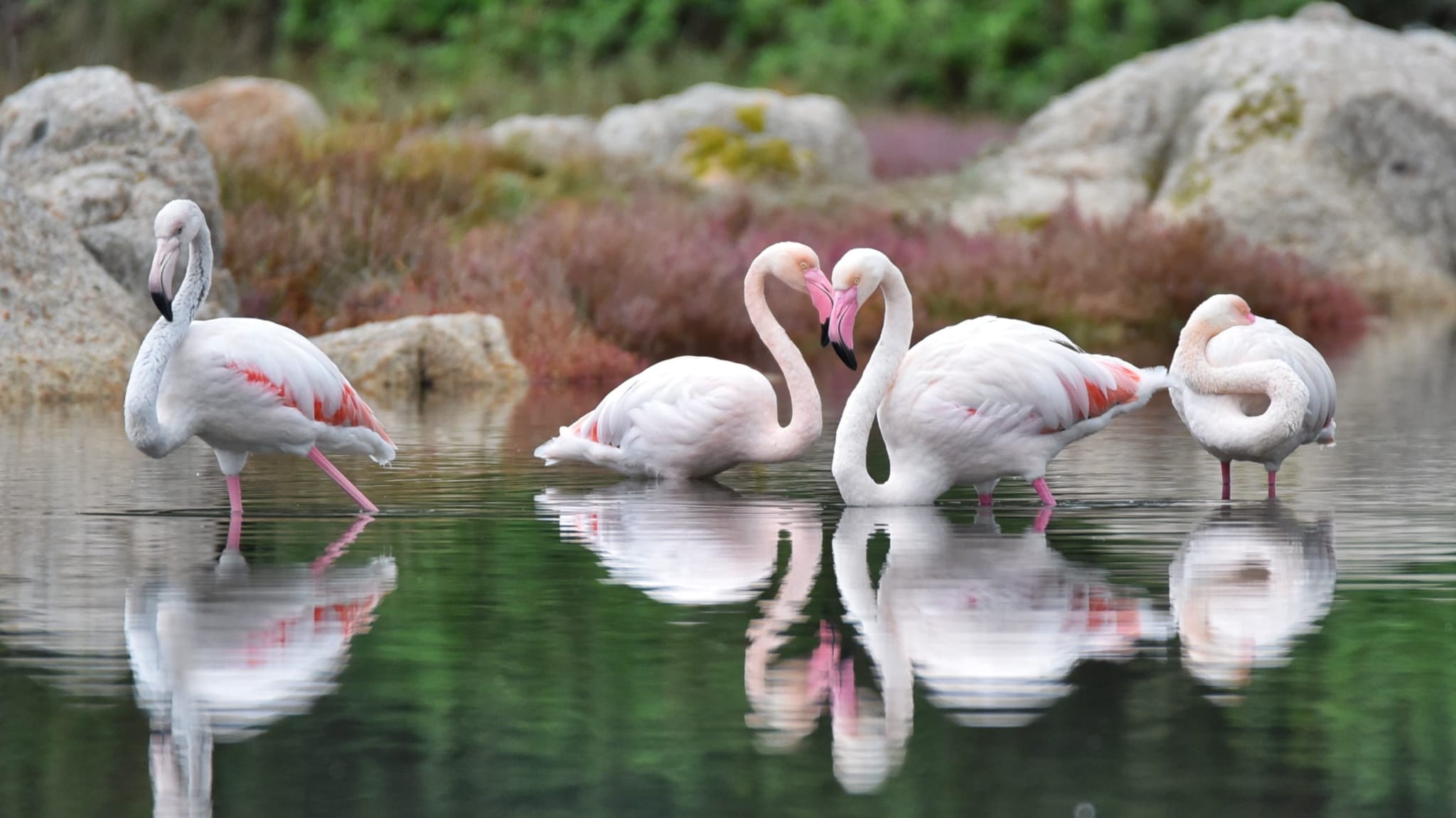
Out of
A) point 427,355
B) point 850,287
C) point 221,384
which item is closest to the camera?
point 221,384

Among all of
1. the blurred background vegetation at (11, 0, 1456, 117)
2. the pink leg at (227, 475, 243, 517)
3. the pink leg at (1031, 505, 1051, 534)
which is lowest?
the pink leg at (1031, 505, 1051, 534)

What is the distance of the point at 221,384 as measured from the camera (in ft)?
24.5

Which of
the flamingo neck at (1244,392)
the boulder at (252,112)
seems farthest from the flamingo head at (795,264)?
the boulder at (252,112)

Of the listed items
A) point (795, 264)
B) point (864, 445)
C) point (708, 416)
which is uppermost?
point (795, 264)

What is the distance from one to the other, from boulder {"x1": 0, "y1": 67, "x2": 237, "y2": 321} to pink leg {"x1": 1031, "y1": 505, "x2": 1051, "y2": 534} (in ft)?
25.7

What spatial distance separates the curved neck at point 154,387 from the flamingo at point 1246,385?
148 inches

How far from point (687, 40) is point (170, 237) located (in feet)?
109

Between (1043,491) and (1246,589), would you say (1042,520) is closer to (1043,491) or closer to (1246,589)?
Result: (1043,491)

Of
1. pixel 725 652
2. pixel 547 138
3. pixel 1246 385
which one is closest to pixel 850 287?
pixel 1246 385

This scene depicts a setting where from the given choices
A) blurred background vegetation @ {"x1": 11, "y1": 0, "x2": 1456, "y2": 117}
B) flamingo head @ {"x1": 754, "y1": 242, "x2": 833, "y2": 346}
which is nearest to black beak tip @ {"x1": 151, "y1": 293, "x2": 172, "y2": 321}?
flamingo head @ {"x1": 754, "y1": 242, "x2": 833, "y2": 346}

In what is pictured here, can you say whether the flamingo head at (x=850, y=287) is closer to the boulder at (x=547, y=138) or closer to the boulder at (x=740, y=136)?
the boulder at (x=547, y=138)

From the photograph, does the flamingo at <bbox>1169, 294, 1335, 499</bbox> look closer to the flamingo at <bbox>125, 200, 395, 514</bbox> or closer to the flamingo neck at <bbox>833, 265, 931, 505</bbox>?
the flamingo neck at <bbox>833, 265, 931, 505</bbox>

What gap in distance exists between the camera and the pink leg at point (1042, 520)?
7.49 m

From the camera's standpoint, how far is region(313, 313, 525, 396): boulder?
14125 millimetres
